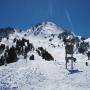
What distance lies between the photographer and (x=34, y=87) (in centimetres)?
4097

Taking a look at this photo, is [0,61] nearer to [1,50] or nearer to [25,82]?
[1,50]

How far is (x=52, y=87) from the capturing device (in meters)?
40.2

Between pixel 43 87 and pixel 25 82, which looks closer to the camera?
pixel 43 87

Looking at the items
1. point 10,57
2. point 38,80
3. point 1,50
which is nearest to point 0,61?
point 10,57

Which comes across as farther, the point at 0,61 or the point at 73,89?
the point at 0,61

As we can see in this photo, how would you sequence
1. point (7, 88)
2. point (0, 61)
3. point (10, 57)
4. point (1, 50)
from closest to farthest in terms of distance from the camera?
point (7, 88) → point (10, 57) → point (0, 61) → point (1, 50)

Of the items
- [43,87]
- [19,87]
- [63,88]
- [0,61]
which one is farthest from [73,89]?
[0,61]

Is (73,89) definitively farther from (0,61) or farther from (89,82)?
(0,61)

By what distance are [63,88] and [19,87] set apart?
25.4 ft

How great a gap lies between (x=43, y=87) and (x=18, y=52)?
10242 cm

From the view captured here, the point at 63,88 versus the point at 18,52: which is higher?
the point at 18,52

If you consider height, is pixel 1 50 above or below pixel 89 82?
above

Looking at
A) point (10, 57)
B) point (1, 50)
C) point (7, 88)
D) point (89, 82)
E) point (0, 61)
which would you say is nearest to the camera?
point (7, 88)

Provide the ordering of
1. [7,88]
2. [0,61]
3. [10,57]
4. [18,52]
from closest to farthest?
1. [7,88]
2. [10,57]
3. [0,61]
4. [18,52]
